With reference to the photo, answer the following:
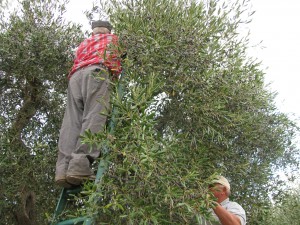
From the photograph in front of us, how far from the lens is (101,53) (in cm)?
591

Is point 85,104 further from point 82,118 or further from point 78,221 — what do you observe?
point 78,221

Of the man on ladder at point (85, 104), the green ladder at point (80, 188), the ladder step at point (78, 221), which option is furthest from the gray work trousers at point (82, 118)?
the ladder step at point (78, 221)

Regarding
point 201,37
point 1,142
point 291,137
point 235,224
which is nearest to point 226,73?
point 201,37

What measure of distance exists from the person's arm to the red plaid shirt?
188 centimetres

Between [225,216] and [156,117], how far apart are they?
1611mm

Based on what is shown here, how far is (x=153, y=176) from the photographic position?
15.6 feet

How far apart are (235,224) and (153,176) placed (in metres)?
1.24

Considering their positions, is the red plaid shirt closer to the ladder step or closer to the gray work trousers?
the gray work trousers

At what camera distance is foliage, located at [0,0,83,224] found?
25.0 ft

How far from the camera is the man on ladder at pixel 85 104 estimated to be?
535cm

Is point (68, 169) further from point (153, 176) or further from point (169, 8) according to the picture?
point (169, 8)

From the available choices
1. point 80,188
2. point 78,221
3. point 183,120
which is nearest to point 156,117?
point 183,120

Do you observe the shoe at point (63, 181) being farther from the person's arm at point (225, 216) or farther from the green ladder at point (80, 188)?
the person's arm at point (225, 216)

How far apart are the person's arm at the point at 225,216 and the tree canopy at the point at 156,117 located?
34cm
